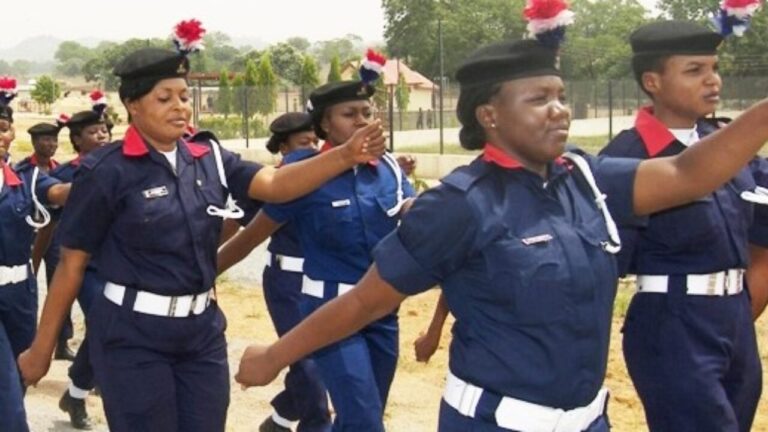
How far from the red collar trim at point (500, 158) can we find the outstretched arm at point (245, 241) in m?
2.18

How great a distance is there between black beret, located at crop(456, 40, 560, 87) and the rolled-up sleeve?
36 centimetres

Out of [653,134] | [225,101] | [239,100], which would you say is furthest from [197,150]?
[225,101]

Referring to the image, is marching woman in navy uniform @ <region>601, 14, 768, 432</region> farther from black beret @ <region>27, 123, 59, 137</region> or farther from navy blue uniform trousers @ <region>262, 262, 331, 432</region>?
black beret @ <region>27, 123, 59, 137</region>

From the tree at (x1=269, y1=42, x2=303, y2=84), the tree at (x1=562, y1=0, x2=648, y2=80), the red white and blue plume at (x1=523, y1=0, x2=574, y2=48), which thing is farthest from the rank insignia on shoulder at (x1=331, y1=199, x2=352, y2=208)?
the tree at (x1=269, y1=42, x2=303, y2=84)

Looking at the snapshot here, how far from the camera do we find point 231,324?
1072 cm

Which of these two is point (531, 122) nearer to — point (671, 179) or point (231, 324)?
point (671, 179)

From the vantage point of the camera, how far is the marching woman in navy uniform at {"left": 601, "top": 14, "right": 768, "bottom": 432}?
4.37m

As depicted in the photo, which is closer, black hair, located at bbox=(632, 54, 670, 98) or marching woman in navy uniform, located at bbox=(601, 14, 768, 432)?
marching woman in navy uniform, located at bbox=(601, 14, 768, 432)

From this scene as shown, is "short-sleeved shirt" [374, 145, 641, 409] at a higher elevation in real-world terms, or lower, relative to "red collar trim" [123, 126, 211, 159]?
lower

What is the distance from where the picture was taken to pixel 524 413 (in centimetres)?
328

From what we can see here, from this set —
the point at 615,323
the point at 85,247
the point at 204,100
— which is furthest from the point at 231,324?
the point at 204,100

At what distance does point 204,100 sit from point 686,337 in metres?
40.0

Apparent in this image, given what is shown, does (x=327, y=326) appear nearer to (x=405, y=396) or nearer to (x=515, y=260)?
(x=515, y=260)

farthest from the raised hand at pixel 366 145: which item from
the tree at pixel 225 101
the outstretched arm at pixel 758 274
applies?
the tree at pixel 225 101
